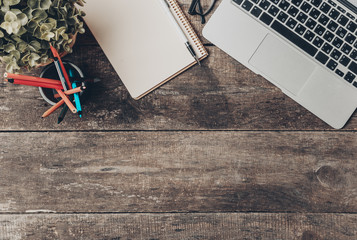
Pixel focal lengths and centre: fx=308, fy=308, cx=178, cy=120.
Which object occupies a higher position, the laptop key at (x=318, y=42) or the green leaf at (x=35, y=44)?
the laptop key at (x=318, y=42)

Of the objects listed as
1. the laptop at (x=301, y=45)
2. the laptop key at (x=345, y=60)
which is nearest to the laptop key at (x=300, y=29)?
the laptop at (x=301, y=45)

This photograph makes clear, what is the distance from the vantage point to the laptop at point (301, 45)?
0.69 m

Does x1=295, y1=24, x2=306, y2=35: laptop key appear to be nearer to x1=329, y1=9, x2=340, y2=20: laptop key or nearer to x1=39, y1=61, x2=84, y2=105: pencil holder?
x1=329, y1=9, x2=340, y2=20: laptop key

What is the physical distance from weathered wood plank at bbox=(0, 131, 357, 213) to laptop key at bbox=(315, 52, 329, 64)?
0.17 metres

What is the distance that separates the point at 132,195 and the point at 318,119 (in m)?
0.49

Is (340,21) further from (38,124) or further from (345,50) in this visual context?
(38,124)

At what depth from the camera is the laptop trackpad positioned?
71 centimetres

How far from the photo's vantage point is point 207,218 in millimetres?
753

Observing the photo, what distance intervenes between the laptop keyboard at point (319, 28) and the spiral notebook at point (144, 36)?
0.56 ft

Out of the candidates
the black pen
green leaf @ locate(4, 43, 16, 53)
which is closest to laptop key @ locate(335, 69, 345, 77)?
Answer: the black pen

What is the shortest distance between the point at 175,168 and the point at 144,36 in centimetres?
32

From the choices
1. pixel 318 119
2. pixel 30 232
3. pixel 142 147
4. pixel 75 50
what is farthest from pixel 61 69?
pixel 318 119

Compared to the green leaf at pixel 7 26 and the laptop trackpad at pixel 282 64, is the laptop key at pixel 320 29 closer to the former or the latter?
the laptop trackpad at pixel 282 64

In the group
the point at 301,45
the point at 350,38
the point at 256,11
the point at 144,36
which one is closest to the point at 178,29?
the point at 144,36
